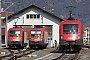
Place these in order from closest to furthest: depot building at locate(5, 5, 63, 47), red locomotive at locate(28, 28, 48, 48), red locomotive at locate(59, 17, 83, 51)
Result: red locomotive at locate(59, 17, 83, 51)
red locomotive at locate(28, 28, 48, 48)
depot building at locate(5, 5, 63, 47)

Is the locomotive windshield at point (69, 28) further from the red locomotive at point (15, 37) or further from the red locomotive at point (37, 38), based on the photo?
the red locomotive at point (15, 37)

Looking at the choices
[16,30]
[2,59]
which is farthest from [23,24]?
[2,59]

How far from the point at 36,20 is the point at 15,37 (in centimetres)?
1698

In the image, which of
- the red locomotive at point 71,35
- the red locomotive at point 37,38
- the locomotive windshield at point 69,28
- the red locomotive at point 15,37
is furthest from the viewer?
the red locomotive at point 37,38

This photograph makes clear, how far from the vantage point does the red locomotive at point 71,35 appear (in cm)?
2996

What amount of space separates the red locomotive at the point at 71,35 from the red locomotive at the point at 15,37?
36.5 feet

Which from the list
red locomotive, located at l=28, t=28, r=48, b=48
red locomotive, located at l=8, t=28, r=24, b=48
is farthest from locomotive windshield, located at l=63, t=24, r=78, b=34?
red locomotive, located at l=8, t=28, r=24, b=48

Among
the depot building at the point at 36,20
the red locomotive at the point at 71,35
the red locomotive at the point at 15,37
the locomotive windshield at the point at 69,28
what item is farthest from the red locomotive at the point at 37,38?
the depot building at the point at 36,20

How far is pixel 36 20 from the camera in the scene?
189 feet

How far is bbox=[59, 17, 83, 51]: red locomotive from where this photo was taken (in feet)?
98.3

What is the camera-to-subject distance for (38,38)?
4122 cm

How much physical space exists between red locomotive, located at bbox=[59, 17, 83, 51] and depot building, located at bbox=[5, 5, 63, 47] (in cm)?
2467

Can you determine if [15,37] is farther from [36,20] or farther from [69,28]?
[36,20]

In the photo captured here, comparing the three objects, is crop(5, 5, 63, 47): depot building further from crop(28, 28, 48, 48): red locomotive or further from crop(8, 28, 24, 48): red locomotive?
crop(8, 28, 24, 48): red locomotive
